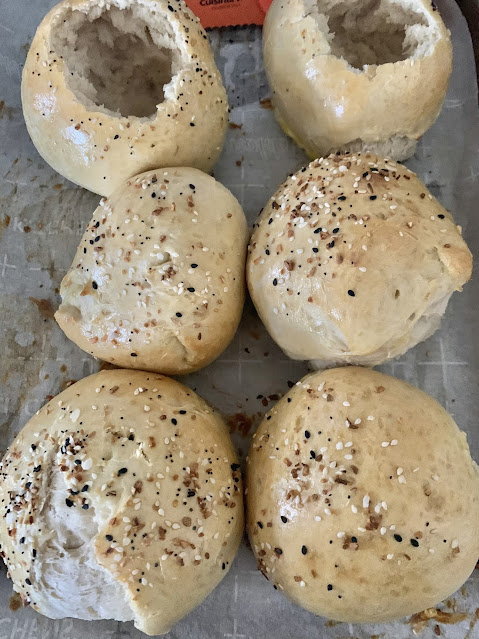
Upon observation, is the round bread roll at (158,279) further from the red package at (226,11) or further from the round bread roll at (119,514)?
the red package at (226,11)

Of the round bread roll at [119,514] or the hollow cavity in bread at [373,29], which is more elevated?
the hollow cavity in bread at [373,29]

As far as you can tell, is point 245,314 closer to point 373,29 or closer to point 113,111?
point 113,111

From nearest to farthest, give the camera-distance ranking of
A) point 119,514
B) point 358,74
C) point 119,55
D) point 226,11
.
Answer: point 119,514 < point 358,74 < point 119,55 < point 226,11

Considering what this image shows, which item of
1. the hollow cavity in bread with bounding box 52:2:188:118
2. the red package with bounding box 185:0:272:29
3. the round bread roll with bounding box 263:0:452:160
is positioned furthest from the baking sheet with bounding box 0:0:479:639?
the hollow cavity in bread with bounding box 52:2:188:118

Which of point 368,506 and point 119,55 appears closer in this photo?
point 368,506

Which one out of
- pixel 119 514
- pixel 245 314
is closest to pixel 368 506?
pixel 119 514

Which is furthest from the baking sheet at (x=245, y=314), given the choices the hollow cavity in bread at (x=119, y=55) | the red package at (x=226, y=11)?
the hollow cavity in bread at (x=119, y=55)

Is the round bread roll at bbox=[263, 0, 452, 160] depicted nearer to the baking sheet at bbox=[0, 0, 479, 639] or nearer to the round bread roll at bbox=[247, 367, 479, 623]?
the baking sheet at bbox=[0, 0, 479, 639]
